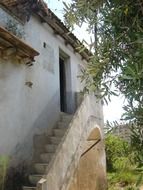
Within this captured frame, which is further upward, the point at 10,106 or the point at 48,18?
the point at 48,18

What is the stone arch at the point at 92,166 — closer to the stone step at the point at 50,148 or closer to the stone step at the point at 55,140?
the stone step at the point at 55,140

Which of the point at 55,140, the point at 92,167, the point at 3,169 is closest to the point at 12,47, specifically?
the point at 3,169

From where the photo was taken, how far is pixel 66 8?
3.31 meters

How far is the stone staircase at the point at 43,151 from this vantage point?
24.1ft

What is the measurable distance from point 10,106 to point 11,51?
126 centimetres

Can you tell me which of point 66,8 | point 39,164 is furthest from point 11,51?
point 66,8

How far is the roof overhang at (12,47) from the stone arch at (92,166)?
4656 mm

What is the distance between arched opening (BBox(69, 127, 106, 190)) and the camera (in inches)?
468

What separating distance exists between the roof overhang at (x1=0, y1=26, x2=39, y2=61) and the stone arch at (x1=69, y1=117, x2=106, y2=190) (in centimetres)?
466

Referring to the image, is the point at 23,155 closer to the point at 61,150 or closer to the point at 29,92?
the point at 61,150

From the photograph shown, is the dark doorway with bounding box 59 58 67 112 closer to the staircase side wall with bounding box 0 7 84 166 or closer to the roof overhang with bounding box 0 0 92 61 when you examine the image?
the roof overhang with bounding box 0 0 92 61

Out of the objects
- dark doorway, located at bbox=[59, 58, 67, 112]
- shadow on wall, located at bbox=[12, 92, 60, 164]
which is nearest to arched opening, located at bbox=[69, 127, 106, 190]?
dark doorway, located at bbox=[59, 58, 67, 112]

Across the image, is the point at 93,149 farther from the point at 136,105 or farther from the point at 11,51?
the point at 136,105

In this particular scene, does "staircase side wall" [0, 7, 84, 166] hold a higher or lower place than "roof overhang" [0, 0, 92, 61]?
lower
